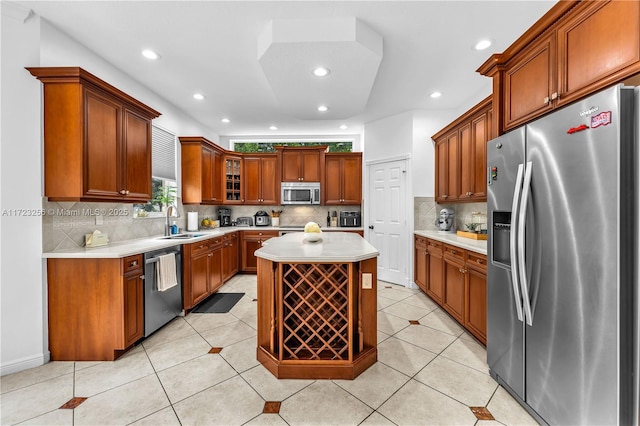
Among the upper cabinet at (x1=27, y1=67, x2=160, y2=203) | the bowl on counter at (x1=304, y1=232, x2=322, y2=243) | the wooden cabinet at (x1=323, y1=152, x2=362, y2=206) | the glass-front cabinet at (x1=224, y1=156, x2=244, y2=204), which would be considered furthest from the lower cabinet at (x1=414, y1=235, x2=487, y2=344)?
the glass-front cabinet at (x1=224, y1=156, x2=244, y2=204)

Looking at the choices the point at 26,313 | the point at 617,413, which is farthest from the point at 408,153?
the point at 26,313

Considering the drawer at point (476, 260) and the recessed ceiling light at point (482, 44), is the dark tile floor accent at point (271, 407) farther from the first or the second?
the recessed ceiling light at point (482, 44)

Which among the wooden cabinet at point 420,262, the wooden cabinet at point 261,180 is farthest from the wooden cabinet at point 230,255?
the wooden cabinet at point 420,262

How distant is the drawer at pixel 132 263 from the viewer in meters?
2.30

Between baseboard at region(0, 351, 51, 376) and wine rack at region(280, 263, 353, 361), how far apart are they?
2032mm

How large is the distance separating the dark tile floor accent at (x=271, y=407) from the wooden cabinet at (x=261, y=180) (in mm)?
4085

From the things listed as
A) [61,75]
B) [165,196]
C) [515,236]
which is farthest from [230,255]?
[515,236]

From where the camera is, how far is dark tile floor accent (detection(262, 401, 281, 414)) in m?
1.68

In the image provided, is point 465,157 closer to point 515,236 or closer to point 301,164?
point 515,236

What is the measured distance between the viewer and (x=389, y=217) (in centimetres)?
463

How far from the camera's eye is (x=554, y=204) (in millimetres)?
1450

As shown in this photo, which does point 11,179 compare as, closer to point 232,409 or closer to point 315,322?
point 232,409

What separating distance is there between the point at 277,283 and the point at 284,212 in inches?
150

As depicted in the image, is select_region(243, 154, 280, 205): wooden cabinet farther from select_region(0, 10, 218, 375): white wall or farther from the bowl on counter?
select_region(0, 10, 218, 375): white wall
